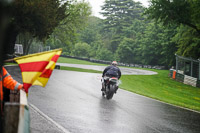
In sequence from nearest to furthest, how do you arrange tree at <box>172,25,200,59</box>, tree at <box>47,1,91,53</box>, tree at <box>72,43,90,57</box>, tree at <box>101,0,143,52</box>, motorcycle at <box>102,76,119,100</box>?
1. motorcycle at <box>102,76,119,100</box>
2. tree at <box>172,25,200,59</box>
3. tree at <box>47,1,91,53</box>
4. tree at <box>72,43,90,57</box>
5. tree at <box>101,0,143,52</box>

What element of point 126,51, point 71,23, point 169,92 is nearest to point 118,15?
point 126,51

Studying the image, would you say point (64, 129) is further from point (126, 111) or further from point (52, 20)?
point (52, 20)

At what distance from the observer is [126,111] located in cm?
1081

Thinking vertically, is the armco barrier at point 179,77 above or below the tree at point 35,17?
below

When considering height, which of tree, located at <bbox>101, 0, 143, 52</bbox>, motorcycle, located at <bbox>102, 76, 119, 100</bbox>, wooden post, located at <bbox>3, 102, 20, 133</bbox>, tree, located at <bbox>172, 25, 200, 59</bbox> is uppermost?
tree, located at <bbox>101, 0, 143, 52</bbox>

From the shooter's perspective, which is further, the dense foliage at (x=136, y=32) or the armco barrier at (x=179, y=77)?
the armco barrier at (x=179, y=77)

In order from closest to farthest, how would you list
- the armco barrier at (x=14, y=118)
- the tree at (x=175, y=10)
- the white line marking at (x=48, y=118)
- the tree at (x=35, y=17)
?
the armco barrier at (x=14, y=118) < the white line marking at (x=48, y=118) < the tree at (x=35, y=17) < the tree at (x=175, y=10)

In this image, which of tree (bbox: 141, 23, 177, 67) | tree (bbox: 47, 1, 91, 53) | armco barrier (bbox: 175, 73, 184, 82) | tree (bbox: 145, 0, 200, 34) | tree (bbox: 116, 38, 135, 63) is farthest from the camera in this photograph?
tree (bbox: 116, 38, 135, 63)

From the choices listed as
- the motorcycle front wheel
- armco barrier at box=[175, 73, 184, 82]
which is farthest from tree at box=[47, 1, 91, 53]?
the motorcycle front wheel

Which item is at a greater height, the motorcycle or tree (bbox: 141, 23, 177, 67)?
tree (bbox: 141, 23, 177, 67)

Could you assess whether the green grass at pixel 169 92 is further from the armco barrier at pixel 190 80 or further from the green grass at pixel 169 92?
the armco barrier at pixel 190 80

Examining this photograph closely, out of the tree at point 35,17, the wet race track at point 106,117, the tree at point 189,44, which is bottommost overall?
the wet race track at point 106,117

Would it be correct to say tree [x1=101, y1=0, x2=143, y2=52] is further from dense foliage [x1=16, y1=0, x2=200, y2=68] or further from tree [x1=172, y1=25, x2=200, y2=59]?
tree [x1=172, y1=25, x2=200, y2=59]

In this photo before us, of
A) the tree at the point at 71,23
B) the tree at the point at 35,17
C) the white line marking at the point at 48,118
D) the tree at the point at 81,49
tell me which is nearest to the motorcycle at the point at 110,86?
the white line marking at the point at 48,118
